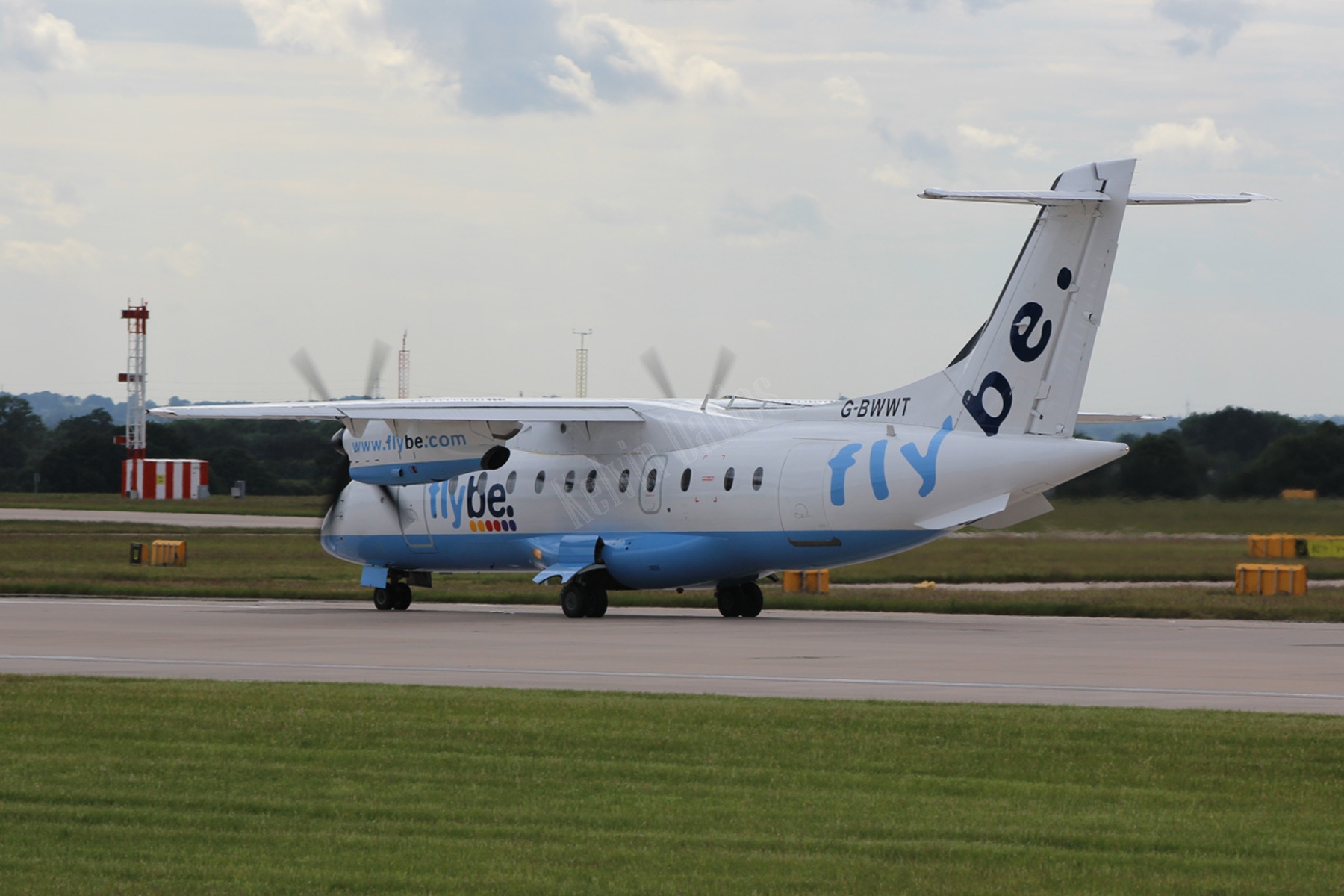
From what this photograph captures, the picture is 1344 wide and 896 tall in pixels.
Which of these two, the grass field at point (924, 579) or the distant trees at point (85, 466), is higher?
the distant trees at point (85, 466)

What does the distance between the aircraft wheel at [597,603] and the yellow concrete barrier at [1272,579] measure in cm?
1334

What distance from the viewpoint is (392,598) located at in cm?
3409

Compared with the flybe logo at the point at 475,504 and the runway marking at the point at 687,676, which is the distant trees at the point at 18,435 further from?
the runway marking at the point at 687,676

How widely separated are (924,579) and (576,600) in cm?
1339

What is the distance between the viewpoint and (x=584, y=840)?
954 cm

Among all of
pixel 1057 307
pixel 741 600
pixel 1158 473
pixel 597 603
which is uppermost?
pixel 1057 307

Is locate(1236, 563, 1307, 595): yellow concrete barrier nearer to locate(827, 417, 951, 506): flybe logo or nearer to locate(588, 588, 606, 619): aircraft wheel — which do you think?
locate(827, 417, 951, 506): flybe logo

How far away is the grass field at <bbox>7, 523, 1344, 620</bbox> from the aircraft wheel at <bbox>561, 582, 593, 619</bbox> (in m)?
5.33

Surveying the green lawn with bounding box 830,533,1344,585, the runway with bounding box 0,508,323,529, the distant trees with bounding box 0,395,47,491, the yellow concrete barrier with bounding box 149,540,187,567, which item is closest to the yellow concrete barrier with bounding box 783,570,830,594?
the green lawn with bounding box 830,533,1344,585

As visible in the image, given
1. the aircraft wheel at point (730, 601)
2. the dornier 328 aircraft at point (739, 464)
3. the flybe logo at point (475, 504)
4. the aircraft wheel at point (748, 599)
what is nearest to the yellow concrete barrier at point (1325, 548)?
the dornier 328 aircraft at point (739, 464)

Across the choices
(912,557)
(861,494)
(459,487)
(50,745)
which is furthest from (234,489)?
(50,745)

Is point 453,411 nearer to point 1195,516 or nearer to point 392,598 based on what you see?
point 392,598

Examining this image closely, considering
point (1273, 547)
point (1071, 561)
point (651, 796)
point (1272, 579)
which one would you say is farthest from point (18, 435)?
point (651, 796)

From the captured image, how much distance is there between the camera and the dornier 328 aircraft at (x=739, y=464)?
2486cm
